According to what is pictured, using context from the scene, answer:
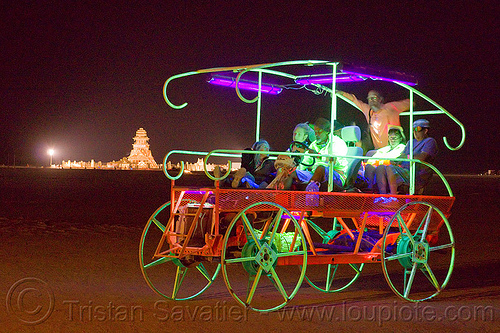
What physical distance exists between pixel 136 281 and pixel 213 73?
3215mm

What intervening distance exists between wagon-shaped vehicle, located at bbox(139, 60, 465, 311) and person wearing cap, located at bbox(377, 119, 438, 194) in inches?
6.4

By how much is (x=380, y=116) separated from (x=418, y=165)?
1076mm

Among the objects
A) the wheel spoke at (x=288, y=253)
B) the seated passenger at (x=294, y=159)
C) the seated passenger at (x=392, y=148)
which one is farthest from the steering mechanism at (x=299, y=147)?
the wheel spoke at (x=288, y=253)

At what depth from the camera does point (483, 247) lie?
52.2ft

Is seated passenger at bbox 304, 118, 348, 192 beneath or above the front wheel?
above

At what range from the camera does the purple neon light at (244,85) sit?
10.1 meters

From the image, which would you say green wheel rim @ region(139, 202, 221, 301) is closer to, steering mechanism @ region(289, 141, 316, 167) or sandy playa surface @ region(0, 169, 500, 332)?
sandy playa surface @ region(0, 169, 500, 332)

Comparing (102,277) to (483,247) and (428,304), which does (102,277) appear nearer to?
(428,304)

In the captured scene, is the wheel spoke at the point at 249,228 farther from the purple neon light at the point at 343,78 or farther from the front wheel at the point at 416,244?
the purple neon light at the point at 343,78

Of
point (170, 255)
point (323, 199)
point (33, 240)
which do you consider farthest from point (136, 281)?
point (33, 240)

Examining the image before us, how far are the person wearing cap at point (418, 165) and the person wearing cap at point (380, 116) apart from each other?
41cm

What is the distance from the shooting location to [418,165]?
9984 mm

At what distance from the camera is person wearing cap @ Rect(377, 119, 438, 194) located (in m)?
9.40

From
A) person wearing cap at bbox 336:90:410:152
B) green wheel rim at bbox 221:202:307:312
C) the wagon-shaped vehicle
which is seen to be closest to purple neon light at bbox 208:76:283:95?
the wagon-shaped vehicle
